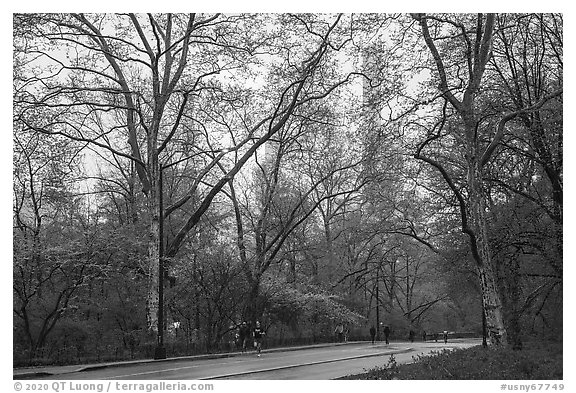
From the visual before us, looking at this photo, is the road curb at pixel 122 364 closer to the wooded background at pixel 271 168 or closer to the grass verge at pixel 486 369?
the wooded background at pixel 271 168

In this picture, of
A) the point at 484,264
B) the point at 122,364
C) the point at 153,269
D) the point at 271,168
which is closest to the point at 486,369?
the point at 484,264

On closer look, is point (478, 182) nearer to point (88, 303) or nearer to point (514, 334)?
point (514, 334)

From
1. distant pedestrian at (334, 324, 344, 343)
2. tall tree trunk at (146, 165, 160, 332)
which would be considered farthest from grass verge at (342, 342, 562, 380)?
distant pedestrian at (334, 324, 344, 343)

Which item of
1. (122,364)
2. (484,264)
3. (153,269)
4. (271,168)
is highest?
(271,168)

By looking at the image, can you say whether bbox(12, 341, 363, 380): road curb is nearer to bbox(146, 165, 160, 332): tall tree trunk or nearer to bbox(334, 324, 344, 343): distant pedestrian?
bbox(146, 165, 160, 332): tall tree trunk

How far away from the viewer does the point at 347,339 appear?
142 feet

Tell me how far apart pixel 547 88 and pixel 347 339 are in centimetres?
2466

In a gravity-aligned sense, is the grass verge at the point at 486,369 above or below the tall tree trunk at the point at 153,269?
below

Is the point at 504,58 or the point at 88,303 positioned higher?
the point at 504,58

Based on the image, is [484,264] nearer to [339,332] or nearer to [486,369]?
[486,369]

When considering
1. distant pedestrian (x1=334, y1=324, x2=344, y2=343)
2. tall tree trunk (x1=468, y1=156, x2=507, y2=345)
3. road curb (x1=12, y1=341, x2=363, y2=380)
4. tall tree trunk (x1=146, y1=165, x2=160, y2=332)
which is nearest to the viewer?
road curb (x1=12, y1=341, x2=363, y2=380)

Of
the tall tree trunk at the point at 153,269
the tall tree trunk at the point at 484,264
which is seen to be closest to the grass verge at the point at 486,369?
the tall tree trunk at the point at 484,264
